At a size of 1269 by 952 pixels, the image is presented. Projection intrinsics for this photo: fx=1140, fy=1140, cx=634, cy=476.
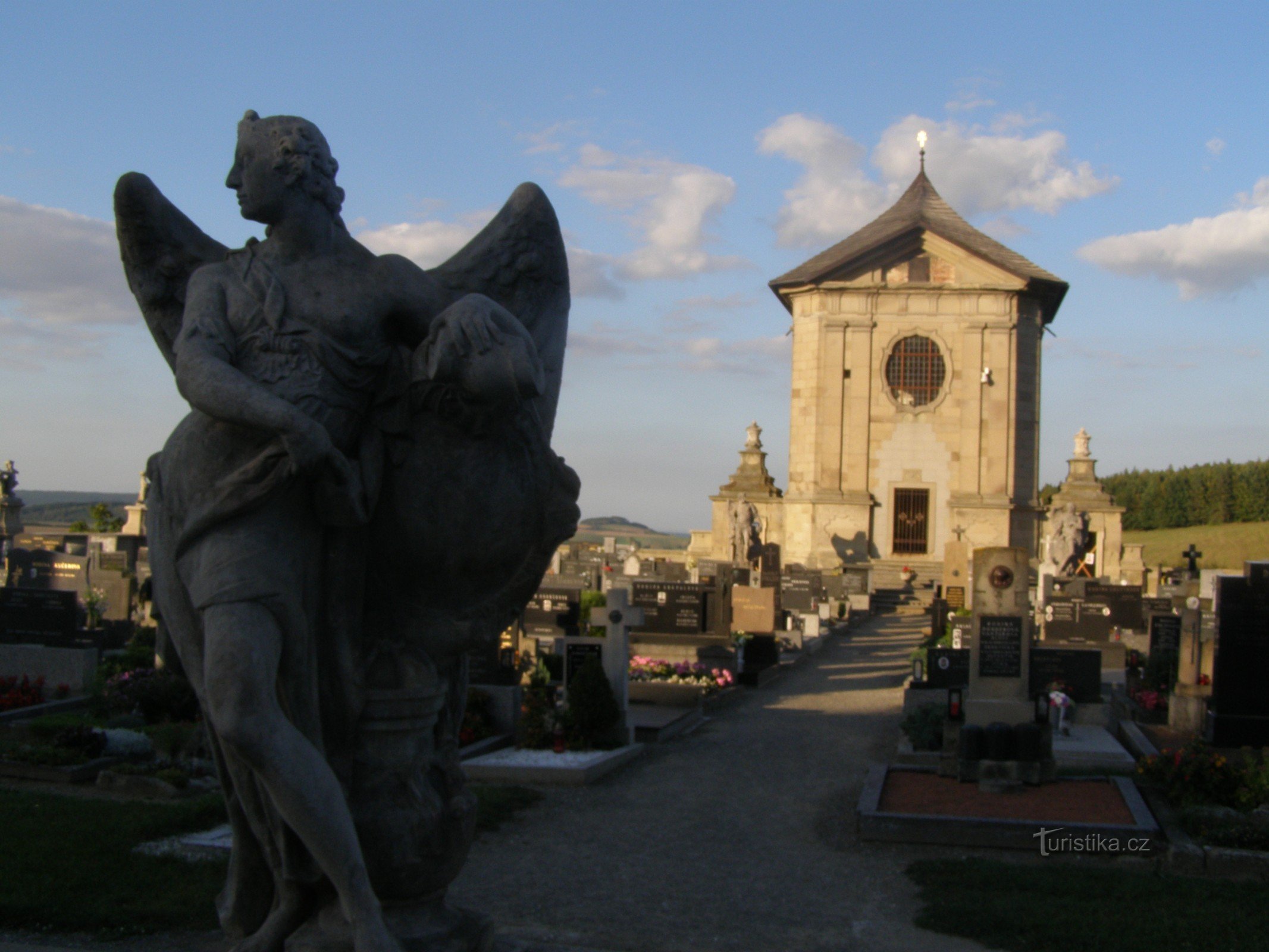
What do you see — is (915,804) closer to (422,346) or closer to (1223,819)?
(1223,819)

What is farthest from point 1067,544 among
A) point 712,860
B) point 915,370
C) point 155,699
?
point 712,860

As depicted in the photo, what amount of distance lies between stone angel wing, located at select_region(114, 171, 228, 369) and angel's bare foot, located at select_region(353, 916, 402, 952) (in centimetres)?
176

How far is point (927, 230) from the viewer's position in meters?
40.0

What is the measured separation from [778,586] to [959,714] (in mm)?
15418

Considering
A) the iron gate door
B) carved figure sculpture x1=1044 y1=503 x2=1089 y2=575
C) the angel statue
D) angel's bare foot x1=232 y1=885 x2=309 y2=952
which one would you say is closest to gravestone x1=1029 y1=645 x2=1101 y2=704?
the angel statue

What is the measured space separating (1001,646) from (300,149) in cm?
925

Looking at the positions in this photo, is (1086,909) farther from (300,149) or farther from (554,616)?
(554,616)

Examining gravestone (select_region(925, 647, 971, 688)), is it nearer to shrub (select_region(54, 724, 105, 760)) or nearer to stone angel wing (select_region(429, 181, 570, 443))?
shrub (select_region(54, 724, 105, 760))

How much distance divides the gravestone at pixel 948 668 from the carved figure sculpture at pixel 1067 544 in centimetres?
1734

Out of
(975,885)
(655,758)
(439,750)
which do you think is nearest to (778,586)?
(655,758)

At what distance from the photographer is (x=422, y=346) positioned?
311 cm

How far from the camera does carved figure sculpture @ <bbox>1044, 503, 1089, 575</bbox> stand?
98.9ft

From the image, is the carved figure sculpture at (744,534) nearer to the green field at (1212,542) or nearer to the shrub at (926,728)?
the shrub at (926,728)
